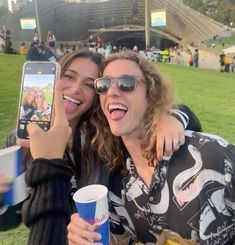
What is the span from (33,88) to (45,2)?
6020cm

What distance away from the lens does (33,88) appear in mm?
2000

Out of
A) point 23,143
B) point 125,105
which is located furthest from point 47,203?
point 125,105

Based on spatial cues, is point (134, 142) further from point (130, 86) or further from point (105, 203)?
point (105, 203)

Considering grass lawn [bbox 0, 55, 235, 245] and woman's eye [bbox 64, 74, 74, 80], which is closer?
woman's eye [bbox 64, 74, 74, 80]

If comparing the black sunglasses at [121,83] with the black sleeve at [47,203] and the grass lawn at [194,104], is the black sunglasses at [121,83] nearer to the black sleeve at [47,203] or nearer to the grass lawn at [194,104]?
the black sleeve at [47,203]

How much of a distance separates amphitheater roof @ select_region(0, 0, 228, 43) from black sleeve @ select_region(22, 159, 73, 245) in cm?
5165

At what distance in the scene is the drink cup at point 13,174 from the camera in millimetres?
1573

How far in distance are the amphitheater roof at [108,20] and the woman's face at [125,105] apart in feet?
167

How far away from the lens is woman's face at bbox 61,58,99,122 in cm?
261

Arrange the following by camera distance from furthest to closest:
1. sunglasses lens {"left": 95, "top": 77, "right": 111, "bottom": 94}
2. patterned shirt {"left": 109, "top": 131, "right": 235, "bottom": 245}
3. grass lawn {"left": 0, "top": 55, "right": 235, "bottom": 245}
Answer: grass lawn {"left": 0, "top": 55, "right": 235, "bottom": 245}, sunglasses lens {"left": 95, "top": 77, "right": 111, "bottom": 94}, patterned shirt {"left": 109, "top": 131, "right": 235, "bottom": 245}

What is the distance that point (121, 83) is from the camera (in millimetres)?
2244

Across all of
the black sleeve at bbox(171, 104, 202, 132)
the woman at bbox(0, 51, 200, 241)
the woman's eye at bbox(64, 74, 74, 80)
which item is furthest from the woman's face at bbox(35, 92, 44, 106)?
the black sleeve at bbox(171, 104, 202, 132)

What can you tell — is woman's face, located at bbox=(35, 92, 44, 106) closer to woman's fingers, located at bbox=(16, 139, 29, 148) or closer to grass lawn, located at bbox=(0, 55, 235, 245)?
woman's fingers, located at bbox=(16, 139, 29, 148)

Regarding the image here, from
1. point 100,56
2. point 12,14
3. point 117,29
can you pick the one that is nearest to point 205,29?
point 117,29
